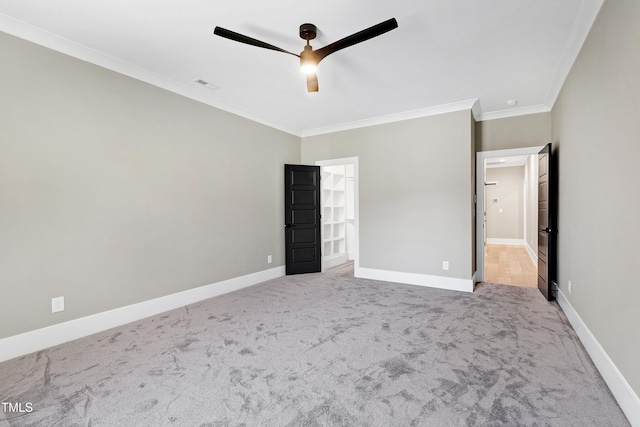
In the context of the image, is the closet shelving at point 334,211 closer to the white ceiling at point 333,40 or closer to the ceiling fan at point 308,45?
the white ceiling at point 333,40

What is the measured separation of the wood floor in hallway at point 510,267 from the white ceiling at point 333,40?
8.86ft

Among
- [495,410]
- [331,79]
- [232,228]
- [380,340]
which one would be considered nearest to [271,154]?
[232,228]

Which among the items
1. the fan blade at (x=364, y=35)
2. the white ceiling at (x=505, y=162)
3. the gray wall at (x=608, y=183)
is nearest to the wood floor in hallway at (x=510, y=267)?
the gray wall at (x=608, y=183)

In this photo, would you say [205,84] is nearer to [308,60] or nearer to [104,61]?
[104,61]

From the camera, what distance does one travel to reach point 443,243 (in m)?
4.48

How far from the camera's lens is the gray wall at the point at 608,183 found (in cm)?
170

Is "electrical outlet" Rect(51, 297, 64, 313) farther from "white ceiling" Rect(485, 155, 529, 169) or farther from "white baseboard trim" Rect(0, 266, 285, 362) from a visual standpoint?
"white ceiling" Rect(485, 155, 529, 169)

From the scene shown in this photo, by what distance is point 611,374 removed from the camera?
1.97 metres

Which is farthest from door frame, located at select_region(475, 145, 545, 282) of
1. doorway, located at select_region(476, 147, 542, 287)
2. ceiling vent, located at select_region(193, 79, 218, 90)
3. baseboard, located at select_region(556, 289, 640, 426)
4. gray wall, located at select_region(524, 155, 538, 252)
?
ceiling vent, located at select_region(193, 79, 218, 90)

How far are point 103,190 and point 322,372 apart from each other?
2.73 meters

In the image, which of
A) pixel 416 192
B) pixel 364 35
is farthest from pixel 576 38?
pixel 416 192

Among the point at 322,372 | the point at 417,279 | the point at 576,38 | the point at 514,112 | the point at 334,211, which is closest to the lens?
the point at 322,372

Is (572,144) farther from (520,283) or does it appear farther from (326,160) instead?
(326,160)

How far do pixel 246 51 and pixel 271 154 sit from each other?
2.36 metres
